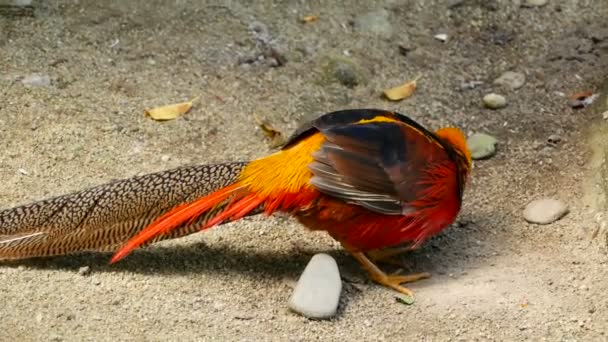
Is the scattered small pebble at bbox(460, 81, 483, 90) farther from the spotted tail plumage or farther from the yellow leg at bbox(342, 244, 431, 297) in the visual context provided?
the spotted tail plumage

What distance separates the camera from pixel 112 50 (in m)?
4.18

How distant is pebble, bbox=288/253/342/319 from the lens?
9.12 feet

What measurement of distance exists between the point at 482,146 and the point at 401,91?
548 mm

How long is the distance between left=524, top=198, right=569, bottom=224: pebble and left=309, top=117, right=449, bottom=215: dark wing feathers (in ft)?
1.99

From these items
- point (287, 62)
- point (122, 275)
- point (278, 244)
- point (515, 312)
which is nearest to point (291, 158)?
point (278, 244)

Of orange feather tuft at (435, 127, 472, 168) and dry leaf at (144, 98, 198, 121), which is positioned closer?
orange feather tuft at (435, 127, 472, 168)

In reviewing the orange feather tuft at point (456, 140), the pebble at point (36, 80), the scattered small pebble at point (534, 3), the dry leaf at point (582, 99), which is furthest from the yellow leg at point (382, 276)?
the scattered small pebble at point (534, 3)

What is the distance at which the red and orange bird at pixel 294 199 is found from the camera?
9.55ft

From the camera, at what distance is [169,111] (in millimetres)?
3912

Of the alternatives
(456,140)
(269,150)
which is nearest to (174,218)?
(269,150)

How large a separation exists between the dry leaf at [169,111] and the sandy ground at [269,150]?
0.11ft

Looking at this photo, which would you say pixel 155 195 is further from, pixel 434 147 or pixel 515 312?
pixel 515 312

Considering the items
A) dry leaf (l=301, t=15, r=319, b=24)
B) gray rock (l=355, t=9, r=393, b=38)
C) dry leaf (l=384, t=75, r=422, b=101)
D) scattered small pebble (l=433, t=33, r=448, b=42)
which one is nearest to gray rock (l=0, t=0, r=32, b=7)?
dry leaf (l=301, t=15, r=319, b=24)

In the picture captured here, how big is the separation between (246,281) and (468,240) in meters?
0.91
